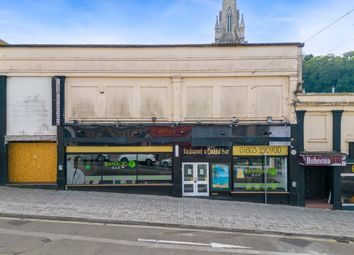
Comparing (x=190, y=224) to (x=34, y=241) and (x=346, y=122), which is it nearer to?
(x=34, y=241)

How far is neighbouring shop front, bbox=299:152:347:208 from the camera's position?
1545 cm

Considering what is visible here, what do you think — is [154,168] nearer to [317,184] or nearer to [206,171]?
[206,171]

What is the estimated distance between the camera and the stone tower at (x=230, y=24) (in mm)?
70250

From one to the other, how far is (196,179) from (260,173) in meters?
3.25

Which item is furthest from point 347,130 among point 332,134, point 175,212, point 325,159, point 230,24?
point 230,24

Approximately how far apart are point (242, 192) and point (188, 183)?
8.98 ft

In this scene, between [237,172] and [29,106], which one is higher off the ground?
[29,106]

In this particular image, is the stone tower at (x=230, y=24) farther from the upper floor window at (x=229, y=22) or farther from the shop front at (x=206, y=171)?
the shop front at (x=206, y=171)

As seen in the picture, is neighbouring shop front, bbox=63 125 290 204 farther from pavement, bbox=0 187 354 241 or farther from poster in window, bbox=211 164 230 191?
pavement, bbox=0 187 354 241

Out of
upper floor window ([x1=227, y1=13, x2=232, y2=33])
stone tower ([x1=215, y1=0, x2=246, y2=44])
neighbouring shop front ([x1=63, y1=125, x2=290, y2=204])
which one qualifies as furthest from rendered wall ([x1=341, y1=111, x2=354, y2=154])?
upper floor window ([x1=227, y1=13, x2=232, y2=33])

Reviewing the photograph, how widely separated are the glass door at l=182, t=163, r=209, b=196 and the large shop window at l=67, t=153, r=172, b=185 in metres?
1.40

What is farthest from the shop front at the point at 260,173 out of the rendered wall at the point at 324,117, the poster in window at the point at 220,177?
the rendered wall at the point at 324,117

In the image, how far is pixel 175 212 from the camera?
13.0 meters

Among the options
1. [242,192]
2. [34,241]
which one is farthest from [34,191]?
[242,192]
